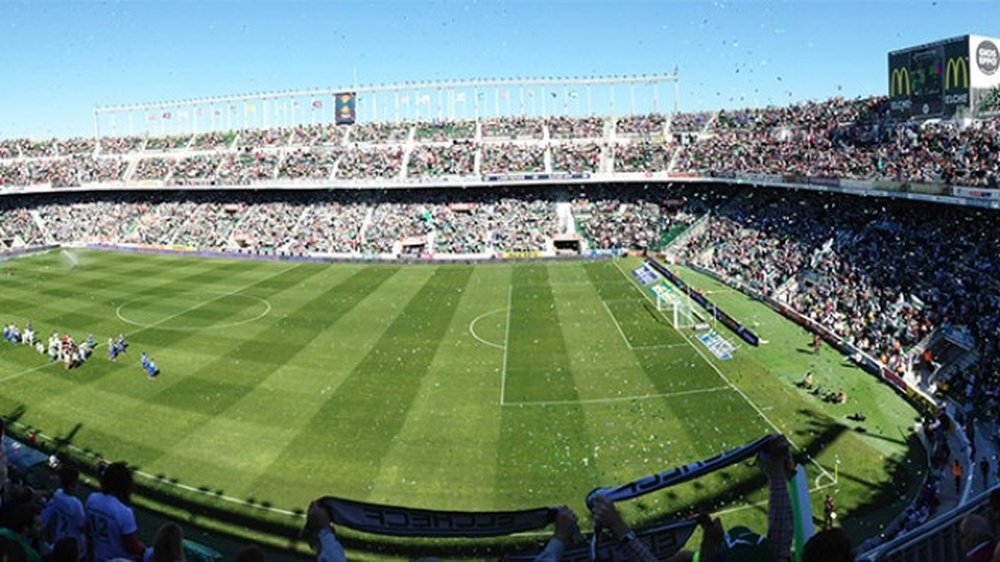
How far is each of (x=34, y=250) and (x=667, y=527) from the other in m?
77.3

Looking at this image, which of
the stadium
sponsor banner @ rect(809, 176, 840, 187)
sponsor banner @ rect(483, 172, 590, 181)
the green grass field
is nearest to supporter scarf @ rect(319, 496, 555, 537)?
the stadium

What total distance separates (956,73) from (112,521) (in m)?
45.5

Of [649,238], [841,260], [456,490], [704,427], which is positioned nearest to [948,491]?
[704,427]

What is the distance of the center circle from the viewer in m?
36.9

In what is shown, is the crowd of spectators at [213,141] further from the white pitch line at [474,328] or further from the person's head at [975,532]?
the person's head at [975,532]

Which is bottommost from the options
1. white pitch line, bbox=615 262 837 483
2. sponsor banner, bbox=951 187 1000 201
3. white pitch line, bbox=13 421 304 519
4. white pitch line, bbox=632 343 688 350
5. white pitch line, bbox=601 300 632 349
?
white pitch line, bbox=13 421 304 519

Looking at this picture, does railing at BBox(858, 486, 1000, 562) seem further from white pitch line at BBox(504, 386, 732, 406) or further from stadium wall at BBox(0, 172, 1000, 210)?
stadium wall at BBox(0, 172, 1000, 210)

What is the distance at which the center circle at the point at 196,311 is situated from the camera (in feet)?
121

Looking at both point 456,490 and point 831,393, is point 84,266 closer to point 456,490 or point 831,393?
→ point 456,490

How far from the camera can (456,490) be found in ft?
61.7

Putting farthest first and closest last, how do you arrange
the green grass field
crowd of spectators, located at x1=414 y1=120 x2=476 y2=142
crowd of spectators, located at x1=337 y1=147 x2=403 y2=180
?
crowd of spectators, located at x1=414 y1=120 x2=476 y2=142
crowd of spectators, located at x1=337 y1=147 x2=403 y2=180
the green grass field

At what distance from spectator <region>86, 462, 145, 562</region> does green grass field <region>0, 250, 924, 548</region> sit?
37.5 ft

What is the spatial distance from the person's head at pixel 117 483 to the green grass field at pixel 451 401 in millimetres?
11545

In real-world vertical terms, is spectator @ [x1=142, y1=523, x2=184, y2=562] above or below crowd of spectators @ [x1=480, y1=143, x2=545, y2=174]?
below
